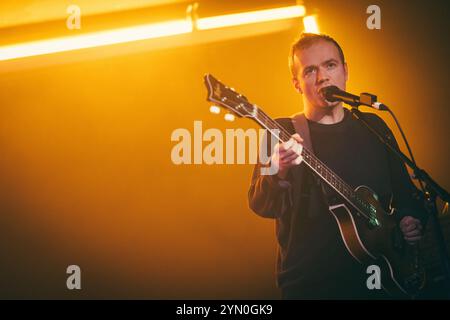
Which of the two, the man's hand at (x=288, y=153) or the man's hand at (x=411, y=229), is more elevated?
the man's hand at (x=288, y=153)

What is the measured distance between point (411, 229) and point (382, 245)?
0.16 metres

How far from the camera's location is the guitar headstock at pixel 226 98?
6.46 feet

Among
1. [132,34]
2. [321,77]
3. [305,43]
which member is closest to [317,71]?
[321,77]

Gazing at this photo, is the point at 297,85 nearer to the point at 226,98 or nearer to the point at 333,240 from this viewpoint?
the point at 226,98

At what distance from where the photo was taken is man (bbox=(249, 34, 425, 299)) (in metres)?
2.22

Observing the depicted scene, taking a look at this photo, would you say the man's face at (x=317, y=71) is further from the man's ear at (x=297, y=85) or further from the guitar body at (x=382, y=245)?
the guitar body at (x=382, y=245)

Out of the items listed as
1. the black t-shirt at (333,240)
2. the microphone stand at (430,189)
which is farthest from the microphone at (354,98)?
the black t-shirt at (333,240)

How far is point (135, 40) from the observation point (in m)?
2.47

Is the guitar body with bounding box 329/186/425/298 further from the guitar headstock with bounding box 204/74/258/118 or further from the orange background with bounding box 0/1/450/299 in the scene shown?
the guitar headstock with bounding box 204/74/258/118

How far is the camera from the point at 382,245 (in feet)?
7.18

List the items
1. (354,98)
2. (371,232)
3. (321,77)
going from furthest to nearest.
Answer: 1. (321,77)
2. (371,232)
3. (354,98)

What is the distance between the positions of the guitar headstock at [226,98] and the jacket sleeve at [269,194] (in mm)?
292

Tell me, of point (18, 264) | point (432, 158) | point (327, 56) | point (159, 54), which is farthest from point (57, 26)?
point (432, 158)
